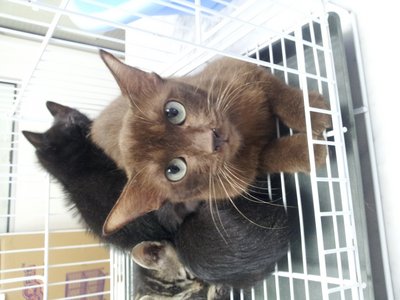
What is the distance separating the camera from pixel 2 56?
2295mm

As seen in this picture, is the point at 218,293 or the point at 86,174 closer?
the point at 218,293

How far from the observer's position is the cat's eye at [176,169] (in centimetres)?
92

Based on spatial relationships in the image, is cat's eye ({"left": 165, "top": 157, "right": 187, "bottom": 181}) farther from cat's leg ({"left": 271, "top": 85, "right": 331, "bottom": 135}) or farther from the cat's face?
cat's leg ({"left": 271, "top": 85, "right": 331, "bottom": 135})

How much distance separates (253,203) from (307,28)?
45 cm

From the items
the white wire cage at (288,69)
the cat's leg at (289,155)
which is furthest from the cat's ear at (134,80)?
the cat's leg at (289,155)

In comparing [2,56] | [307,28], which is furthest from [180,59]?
[2,56]

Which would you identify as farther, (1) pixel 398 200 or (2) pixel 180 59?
(2) pixel 180 59

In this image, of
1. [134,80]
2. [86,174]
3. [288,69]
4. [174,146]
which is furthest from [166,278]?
[288,69]

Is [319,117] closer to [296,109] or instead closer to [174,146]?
[296,109]

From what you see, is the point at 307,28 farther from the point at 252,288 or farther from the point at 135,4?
the point at 252,288

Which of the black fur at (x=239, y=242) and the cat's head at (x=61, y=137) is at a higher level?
the cat's head at (x=61, y=137)

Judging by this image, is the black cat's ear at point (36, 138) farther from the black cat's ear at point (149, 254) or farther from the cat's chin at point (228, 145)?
the cat's chin at point (228, 145)

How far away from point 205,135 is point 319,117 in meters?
0.25

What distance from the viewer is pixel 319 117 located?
852 millimetres
